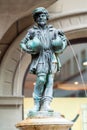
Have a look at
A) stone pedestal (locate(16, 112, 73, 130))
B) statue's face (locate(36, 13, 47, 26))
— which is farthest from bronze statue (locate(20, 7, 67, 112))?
stone pedestal (locate(16, 112, 73, 130))

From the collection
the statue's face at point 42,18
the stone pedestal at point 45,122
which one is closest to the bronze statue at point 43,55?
the statue's face at point 42,18

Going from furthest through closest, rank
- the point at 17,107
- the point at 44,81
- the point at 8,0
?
the point at 17,107 < the point at 8,0 < the point at 44,81

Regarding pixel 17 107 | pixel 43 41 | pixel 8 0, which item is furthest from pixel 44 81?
pixel 17 107

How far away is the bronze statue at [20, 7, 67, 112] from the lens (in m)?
7.29

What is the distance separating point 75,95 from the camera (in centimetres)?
1482

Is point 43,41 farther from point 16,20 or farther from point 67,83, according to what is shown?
point 67,83

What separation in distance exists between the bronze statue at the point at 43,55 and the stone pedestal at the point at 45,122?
17 centimetres

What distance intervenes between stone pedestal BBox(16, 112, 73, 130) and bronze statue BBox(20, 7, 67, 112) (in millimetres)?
174

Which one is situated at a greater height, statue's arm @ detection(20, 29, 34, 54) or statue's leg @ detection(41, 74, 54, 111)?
statue's arm @ detection(20, 29, 34, 54)

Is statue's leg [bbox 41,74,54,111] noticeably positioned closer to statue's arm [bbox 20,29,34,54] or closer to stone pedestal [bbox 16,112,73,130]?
stone pedestal [bbox 16,112,73,130]

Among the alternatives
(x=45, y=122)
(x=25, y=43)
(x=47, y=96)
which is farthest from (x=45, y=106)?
(x=25, y=43)

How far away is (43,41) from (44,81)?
0.58 metres

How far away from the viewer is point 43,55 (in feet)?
24.3

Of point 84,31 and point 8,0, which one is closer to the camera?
point 8,0
